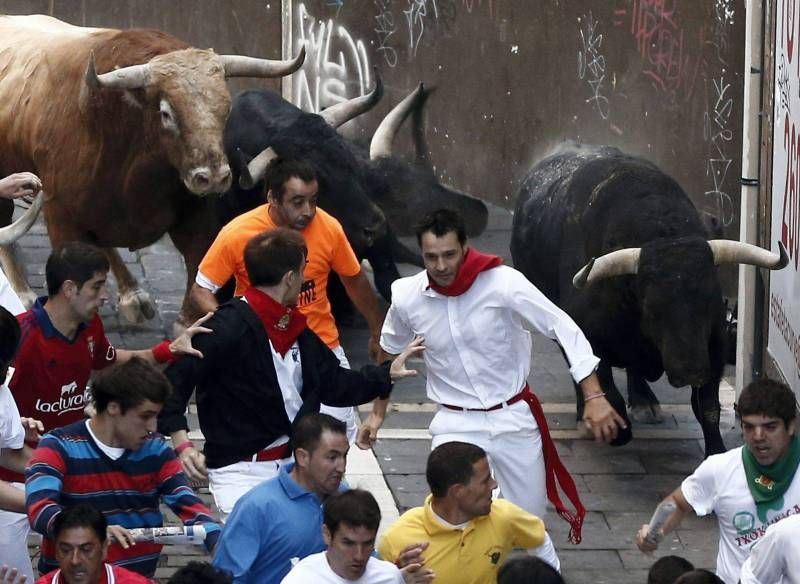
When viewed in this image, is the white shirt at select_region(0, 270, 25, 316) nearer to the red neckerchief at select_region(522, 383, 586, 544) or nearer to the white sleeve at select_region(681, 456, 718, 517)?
the red neckerchief at select_region(522, 383, 586, 544)

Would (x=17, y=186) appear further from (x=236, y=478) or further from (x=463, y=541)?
(x=463, y=541)

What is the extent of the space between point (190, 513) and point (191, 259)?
16.8 ft

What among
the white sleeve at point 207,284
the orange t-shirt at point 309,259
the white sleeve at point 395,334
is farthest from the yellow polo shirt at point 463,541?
the white sleeve at point 207,284

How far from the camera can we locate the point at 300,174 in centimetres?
820

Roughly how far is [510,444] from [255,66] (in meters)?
4.35

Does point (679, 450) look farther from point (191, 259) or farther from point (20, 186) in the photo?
point (20, 186)

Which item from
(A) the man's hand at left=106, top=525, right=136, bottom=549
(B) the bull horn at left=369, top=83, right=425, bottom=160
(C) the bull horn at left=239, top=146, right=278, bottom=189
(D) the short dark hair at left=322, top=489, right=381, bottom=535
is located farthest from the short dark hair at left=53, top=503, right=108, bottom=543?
(B) the bull horn at left=369, top=83, right=425, bottom=160

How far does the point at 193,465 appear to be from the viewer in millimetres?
6734

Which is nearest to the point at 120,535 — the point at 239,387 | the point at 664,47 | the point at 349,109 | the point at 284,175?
the point at 239,387

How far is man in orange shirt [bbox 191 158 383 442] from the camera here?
826 centimetres

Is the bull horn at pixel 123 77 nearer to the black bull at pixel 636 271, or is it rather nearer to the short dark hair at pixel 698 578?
the black bull at pixel 636 271

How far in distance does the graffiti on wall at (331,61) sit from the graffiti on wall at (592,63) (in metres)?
1.84

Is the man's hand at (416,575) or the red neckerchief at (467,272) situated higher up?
the red neckerchief at (467,272)

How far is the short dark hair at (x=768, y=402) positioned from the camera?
6473mm
